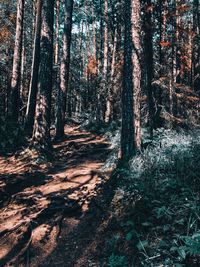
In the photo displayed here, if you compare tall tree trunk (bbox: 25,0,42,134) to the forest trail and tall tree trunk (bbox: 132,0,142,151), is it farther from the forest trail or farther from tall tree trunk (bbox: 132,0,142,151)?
tall tree trunk (bbox: 132,0,142,151)

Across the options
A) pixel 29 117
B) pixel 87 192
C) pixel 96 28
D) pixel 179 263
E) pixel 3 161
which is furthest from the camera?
pixel 96 28

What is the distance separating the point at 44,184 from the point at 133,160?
102 inches

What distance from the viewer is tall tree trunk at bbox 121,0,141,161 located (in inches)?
Result: 308

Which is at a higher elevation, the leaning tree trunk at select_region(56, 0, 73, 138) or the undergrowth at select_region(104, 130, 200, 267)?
the leaning tree trunk at select_region(56, 0, 73, 138)

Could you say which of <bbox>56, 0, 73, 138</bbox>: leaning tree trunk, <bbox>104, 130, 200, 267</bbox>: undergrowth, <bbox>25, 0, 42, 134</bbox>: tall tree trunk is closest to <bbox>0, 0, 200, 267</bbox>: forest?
<bbox>104, 130, 200, 267</bbox>: undergrowth

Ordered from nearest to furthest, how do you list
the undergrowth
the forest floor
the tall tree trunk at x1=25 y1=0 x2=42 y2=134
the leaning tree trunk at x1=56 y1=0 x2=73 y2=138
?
the undergrowth
the forest floor
the tall tree trunk at x1=25 y1=0 x2=42 y2=134
the leaning tree trunk at x1=56 y1=0 x2=73 y2=138

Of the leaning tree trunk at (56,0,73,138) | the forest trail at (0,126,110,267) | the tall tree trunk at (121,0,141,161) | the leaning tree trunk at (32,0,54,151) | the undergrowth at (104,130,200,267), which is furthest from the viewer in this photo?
the leaning tree trunk at (56,0,73,138)

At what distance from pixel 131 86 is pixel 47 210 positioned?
11.5 ft

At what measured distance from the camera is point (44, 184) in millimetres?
8438

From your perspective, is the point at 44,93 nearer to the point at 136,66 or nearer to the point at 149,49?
the point at 136,66

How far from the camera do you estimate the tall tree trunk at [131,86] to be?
7.82 meters

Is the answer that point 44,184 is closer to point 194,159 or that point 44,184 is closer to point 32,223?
A: point 32,223

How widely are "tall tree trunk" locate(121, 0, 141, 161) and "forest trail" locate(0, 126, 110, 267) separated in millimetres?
1084

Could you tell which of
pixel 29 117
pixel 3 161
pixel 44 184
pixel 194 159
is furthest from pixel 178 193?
pixel 29 117
